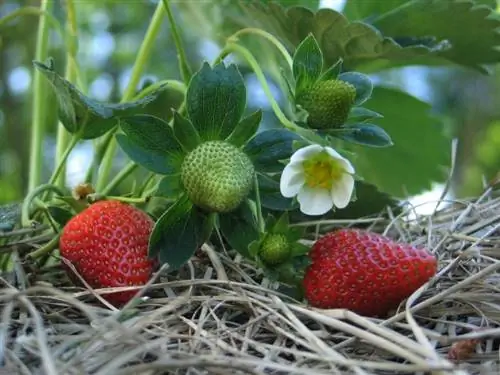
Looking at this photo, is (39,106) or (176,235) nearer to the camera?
(176,235)

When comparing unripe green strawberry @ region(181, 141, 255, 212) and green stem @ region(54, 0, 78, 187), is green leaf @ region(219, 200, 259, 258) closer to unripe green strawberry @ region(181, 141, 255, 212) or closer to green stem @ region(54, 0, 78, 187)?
unripe green strawberry @ region(181, 141, 255, 212)

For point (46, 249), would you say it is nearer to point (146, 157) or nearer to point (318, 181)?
point (146, 157)

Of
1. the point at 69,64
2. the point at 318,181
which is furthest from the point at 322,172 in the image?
the point at 69,64

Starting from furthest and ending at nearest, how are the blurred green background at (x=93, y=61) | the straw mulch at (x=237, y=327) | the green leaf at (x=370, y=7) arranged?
the blurred green background at (x=93, y=61)
the green leaf at (x=370, y=7)
the straw mulch at (x=237, y=327)

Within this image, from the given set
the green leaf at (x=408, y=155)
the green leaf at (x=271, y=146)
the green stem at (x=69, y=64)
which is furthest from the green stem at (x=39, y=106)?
the green leaf at (x=408, y=155)

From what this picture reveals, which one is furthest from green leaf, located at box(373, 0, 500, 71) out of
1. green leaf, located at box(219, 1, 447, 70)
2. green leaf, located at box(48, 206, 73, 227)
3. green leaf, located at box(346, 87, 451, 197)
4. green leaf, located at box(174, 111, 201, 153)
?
green leaf, located at box(48, 206, 73, 227)

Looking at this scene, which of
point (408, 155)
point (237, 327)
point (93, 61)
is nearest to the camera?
point (237, 327)

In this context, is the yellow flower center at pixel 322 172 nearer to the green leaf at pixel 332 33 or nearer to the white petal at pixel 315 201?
the white petal at pixel 315 201
